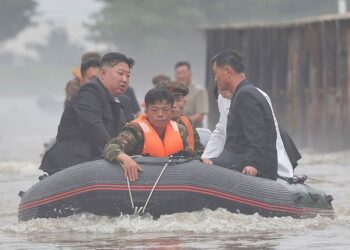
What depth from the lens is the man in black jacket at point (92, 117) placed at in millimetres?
12422

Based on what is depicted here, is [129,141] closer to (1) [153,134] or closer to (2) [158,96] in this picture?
(1) [153,134]

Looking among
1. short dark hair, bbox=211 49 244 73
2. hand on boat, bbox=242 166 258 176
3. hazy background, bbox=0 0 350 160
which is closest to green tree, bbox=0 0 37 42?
hazy background, bbox=0 0 350 160

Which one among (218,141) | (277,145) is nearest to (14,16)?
(218,141)

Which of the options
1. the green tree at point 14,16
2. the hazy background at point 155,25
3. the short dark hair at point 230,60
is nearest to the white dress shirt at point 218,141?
the short dark hair at point 230,60

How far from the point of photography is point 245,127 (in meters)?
12.1

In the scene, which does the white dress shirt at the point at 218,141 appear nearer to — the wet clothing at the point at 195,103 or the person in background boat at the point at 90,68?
the person in background boat at the point at 90,68

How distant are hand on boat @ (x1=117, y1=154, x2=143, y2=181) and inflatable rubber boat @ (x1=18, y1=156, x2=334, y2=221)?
48 mm

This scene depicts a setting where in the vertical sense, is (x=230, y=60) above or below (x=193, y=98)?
below

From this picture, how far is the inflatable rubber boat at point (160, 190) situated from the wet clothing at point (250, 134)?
23 centimetres

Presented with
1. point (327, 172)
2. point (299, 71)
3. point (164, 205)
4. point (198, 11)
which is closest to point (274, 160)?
point (164, 205)

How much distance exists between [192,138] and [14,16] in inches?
2820

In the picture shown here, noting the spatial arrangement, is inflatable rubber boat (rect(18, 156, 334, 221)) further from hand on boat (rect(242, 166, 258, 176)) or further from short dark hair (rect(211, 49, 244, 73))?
short dark hair (rect(211, 49, 244, 73))

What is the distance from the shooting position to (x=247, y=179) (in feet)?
39.0

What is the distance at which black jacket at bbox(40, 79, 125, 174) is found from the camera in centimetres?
1241
